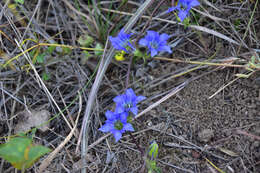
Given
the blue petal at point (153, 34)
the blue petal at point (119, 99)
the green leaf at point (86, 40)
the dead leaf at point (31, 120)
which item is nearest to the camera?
the blue petal at point (119, 99)

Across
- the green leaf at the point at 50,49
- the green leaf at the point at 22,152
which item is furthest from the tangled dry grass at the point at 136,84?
the green leaf at the point at 22,152

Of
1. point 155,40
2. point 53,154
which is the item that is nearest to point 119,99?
point 155,40

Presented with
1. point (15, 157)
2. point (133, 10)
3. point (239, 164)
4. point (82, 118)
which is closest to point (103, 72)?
point (82, 118)

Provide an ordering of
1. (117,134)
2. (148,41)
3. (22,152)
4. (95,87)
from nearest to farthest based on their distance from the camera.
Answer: (22,152) → (117,134) → (148,41) → (95,87)

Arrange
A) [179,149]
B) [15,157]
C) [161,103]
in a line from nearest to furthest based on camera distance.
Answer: [15,157], [179,149], [161,103]

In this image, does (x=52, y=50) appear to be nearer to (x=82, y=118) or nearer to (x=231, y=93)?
(x=82, y=118)

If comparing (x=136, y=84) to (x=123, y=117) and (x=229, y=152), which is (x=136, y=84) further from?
(x=229, y=152)

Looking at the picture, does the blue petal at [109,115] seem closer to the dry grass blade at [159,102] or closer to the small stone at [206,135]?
the dry grass blade at [159,102]
